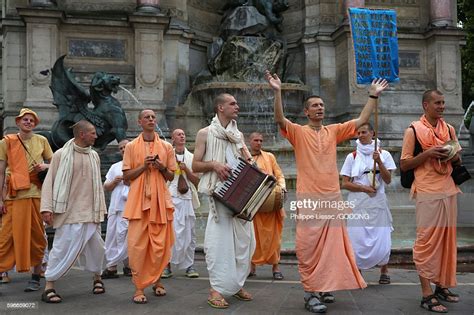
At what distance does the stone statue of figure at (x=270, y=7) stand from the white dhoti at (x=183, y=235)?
446 inches

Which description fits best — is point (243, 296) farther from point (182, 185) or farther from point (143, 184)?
point (182, 185)

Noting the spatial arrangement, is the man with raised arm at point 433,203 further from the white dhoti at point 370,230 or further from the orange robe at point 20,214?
the orange robe at point 20,214

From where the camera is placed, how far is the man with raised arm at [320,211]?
5.41 m

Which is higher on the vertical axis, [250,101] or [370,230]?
[250,101]

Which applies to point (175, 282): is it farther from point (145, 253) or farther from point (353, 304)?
point (353, 304)

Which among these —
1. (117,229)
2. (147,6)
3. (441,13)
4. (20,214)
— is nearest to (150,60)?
(147,6)

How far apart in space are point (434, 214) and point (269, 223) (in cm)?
249

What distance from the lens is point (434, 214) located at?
5.62 m

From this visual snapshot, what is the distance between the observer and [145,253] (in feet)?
19.9

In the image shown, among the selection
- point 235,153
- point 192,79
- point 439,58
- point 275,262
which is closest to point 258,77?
point 192,79

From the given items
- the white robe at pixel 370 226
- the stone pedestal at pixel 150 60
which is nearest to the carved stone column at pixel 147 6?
the stone pedestal at pixel 150 60

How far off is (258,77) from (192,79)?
2.13m

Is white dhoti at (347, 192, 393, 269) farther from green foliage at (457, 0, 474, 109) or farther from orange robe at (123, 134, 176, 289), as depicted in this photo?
green foliage at (457, 0, 474, 109)

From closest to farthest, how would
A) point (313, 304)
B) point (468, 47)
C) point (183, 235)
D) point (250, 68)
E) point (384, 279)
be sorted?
point (313, 304)
point (384, 279)
point (183, 235)
point (250, 68)
point (468, 47)
